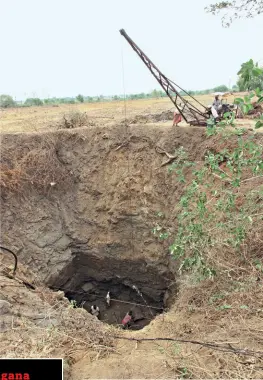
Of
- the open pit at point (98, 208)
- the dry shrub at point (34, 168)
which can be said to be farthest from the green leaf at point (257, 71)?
the dry shrub at point (34, 168)

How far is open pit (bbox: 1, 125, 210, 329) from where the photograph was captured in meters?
8.34

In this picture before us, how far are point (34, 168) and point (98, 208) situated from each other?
1934mm

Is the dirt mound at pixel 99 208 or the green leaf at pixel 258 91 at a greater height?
the green leaf at pixel 258 91

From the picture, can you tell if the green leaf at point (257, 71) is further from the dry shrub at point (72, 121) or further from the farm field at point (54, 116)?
the dry shrub at point (72, 121)

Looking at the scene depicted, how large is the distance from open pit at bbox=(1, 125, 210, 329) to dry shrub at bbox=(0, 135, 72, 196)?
2cm

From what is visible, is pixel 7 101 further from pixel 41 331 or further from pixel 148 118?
pixel 41 331

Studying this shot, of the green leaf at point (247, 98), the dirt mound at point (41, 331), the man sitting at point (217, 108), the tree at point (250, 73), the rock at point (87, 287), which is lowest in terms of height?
the rock at point (87, 287)

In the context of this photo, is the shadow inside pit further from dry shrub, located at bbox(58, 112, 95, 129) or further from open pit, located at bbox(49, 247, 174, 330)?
dry shrub, located at bbox(58, 112, 95, 129)

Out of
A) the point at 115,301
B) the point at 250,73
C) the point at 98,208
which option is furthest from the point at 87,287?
the point at 250,73

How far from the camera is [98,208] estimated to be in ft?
29.8

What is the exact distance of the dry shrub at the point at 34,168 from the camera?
8164 mm

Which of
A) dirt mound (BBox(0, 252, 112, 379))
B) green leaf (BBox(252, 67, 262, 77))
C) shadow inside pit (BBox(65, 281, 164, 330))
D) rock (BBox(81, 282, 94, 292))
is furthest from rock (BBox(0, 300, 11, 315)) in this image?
rock (BBox(81, 282, 94, 292))

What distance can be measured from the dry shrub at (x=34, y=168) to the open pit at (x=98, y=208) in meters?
0.02

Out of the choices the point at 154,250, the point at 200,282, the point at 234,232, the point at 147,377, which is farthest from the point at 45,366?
the point at 154,250
